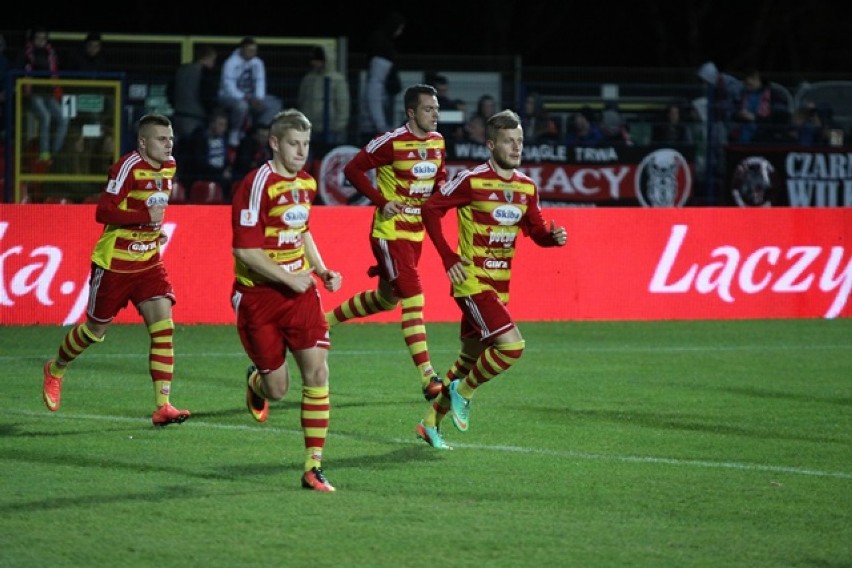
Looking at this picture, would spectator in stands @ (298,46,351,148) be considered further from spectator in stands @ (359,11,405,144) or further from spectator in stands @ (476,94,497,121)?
spectator in stands @ (476,94,497,121)

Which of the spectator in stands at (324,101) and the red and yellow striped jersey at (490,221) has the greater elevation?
the spectator in stands at (324,101)

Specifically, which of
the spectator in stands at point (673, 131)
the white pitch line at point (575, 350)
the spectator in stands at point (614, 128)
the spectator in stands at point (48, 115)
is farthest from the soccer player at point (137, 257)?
the spectator in stands at point (673, 131)

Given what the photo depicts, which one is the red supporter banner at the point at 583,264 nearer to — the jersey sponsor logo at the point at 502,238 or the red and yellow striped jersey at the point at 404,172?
the red and yellow striped jersey at the point at 404,172

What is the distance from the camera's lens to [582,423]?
32.1 ft

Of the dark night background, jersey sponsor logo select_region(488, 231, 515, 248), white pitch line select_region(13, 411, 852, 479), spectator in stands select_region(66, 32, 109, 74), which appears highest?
the dark night background

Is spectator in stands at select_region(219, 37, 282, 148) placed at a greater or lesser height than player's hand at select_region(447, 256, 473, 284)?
greater

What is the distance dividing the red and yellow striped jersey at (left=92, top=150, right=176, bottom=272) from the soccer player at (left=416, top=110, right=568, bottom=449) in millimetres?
1861

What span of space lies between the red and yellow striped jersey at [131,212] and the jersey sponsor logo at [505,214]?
87.0 inches

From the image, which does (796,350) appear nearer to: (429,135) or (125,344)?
(429,135)

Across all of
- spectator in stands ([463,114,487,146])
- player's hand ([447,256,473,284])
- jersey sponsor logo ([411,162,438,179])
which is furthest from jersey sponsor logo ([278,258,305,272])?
spectator in stands ([463,114,487,146])

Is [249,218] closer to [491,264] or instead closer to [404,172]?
[491,264]

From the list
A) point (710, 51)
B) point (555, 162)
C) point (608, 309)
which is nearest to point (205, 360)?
point (608, 309)

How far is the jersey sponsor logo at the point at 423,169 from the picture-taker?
11.3 meters

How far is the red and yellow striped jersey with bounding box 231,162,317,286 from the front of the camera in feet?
24.5
